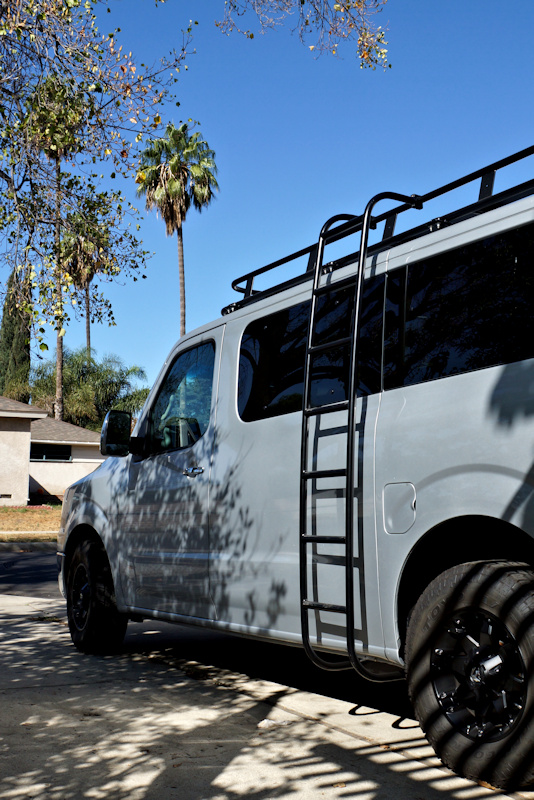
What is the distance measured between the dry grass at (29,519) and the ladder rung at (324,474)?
1914 centimetres

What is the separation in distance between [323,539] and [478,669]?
105 centimetres

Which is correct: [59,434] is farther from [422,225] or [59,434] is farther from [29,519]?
[422,225]

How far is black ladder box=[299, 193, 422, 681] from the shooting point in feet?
13.1

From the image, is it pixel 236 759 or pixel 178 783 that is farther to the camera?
pixel 236 759

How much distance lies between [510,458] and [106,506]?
4.04 metres

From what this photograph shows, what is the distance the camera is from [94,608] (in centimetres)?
658

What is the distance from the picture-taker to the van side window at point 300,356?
14.0ft

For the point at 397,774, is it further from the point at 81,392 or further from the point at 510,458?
the point at 81,392

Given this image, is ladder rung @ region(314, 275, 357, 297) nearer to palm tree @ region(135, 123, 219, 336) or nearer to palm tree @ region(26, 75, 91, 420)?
palm tree @ region(26, 75, 91, 420)

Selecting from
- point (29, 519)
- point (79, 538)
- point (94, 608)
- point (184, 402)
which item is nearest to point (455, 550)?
point (184, 402)

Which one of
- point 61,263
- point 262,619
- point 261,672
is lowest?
point 261,672

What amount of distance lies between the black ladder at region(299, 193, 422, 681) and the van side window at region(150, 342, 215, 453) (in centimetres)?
128

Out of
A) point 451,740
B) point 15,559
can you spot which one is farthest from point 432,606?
point 15,559

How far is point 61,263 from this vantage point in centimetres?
935
